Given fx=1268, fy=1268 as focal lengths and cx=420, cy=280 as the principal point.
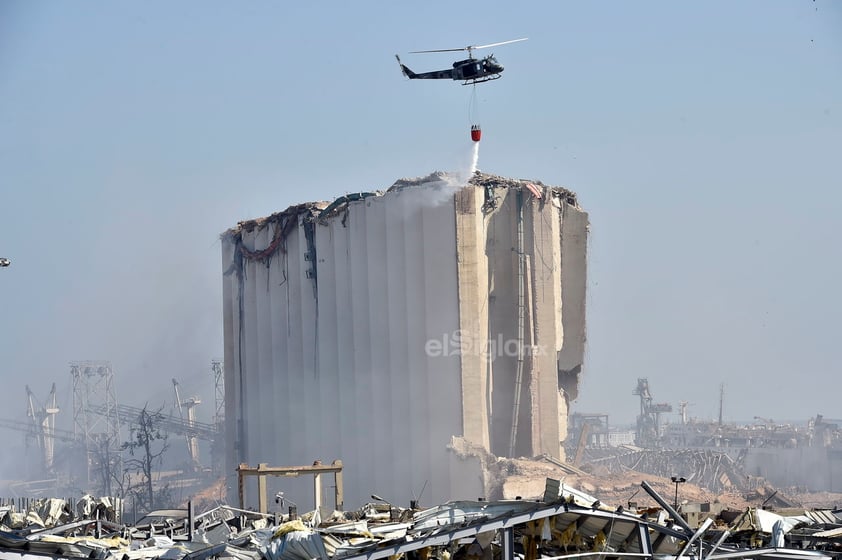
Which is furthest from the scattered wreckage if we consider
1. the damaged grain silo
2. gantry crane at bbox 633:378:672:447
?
gantry crane at bbox 633:378:672:447

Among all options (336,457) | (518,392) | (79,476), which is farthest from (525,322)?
(79,476)

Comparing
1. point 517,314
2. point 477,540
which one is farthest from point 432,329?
point 477,540

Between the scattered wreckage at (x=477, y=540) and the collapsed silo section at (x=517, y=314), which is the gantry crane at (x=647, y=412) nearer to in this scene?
the collapsed silo section at (x=517, y=314)

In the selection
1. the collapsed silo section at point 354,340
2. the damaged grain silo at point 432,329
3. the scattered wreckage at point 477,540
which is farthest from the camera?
the collapsed silo section at point 354,340

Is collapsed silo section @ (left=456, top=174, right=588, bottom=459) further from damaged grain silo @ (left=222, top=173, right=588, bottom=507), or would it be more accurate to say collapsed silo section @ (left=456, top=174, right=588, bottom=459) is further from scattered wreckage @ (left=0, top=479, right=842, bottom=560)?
scattered wreckage @ (left=0, top=479, right=842, bottom=560)

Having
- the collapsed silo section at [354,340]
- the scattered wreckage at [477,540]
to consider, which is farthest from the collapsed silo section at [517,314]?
the scattered wreckage at [477,540]

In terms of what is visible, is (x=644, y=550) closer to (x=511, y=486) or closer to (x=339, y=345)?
(x=511, y=486)

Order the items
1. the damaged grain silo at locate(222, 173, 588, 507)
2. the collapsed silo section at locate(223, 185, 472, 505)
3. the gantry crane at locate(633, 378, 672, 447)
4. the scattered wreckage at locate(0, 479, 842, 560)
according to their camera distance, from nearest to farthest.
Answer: the scattered wreckage at locate(0, 479, 842, 560)
the damaged grain silo at locate(222, 173, 588, 507)
the collapsed silo section at locate(223, 185, 472, 505)
the gantry crane at locate(633, 378, 672, 447)

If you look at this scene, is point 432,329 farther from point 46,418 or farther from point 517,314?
point 46,418
